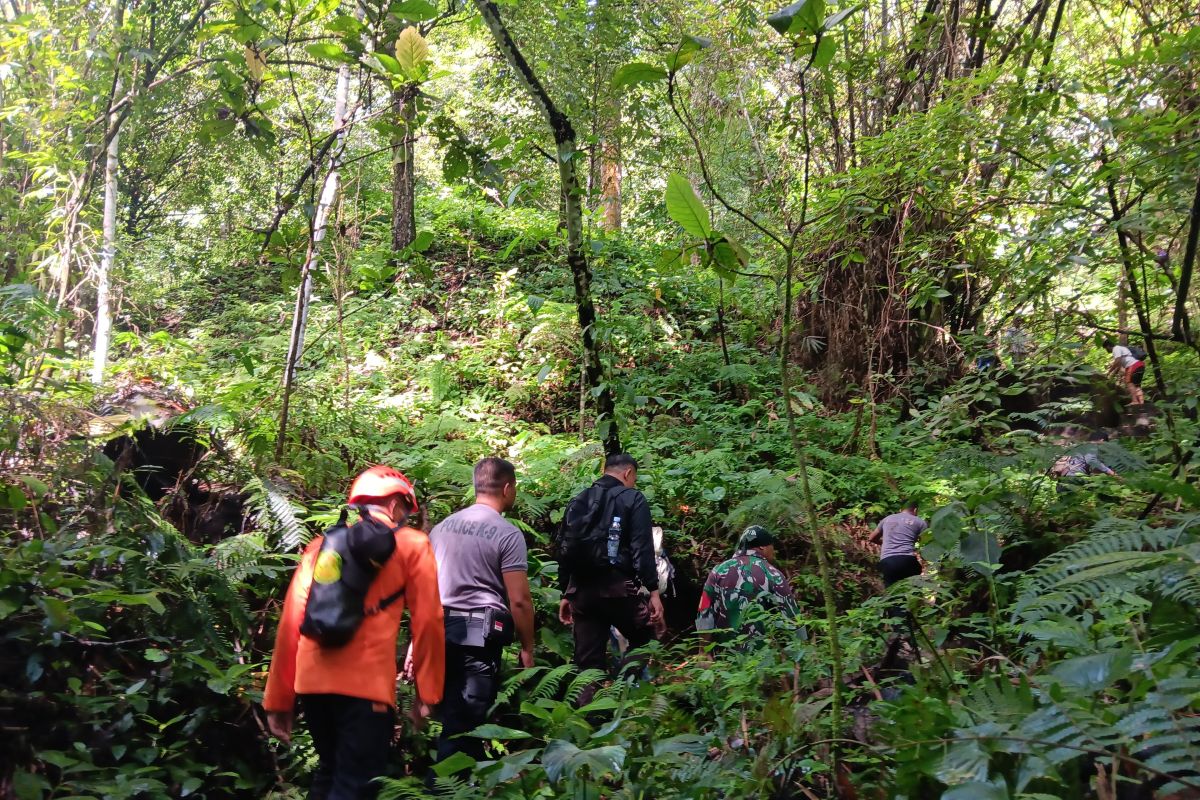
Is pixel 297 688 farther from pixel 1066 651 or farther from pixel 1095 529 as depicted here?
pixel 1095 529

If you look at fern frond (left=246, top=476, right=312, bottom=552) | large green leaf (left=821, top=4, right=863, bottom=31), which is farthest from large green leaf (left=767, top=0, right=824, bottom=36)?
fern frond (left=246, top=476, right=312, bottom=552)

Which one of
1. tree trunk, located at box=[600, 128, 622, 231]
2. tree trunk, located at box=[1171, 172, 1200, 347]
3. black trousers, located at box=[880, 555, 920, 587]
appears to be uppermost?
tree trunk, located at box=[600, 128, 622, 231]

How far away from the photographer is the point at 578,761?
2.11 m

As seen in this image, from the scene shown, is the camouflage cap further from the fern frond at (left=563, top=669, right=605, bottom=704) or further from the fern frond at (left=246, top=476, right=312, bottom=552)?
the fern frond at (left=246, top=476, right=312, bottom=552)

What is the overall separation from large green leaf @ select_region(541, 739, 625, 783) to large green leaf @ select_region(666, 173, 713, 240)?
1962 mm

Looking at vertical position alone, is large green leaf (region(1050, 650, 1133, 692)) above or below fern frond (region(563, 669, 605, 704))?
above

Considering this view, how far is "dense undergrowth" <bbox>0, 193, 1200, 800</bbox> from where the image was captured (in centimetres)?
212

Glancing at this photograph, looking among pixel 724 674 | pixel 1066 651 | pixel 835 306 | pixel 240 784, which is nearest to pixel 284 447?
pixel 240 784

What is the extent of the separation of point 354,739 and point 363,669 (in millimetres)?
304

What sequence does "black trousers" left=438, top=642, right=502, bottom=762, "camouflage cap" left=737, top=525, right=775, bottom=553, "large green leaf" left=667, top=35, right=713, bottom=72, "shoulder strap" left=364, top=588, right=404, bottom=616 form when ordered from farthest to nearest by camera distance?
"camouflage cap" left=737, top=525, right=775, bottom=553, "black trousers" left=438, top=642, right=502, bottom=762, "shoulder strap" left=364, top=588, right=404, bottom=616, "large green leaf" left=667, top=35, right=713, bottom=72

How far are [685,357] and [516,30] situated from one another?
4863 millimetres

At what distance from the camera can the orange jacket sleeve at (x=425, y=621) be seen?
3.51 m

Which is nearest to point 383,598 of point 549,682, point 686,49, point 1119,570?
point 549,682

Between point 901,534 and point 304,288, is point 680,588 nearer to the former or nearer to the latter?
point 901,534
